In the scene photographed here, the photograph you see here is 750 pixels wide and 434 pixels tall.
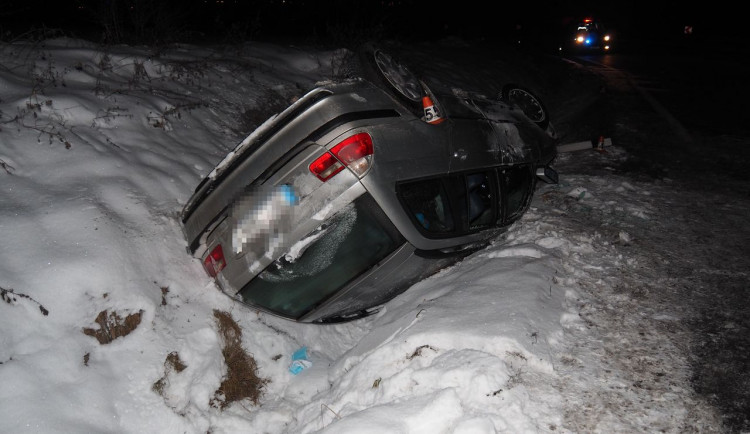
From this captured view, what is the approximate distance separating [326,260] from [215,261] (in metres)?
0.83

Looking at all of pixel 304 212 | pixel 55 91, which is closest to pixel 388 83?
pixel 304 212

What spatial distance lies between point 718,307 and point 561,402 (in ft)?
5.93

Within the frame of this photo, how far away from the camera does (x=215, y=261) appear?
136 inches

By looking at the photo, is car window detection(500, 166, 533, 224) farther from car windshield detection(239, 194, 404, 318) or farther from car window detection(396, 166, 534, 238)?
car windshield detection(239, 194, 404, 318)

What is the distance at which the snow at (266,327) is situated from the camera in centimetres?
273

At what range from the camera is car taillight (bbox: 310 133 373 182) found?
310cm

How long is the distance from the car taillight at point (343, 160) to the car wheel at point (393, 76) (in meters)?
0.69

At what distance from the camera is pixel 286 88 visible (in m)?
8.27

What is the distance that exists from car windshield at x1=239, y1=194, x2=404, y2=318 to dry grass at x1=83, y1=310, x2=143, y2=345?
0.78m

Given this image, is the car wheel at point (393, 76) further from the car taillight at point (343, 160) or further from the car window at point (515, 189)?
the car window at point (515, 189)

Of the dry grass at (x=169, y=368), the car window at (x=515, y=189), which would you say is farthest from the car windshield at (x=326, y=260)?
the car window at (x=515, y=189)

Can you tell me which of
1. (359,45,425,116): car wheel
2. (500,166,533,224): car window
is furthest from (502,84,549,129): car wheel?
(359,45,425,116): car wheel

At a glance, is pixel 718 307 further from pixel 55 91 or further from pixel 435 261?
pixel 55 91

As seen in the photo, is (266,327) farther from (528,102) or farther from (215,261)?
(528,102)
